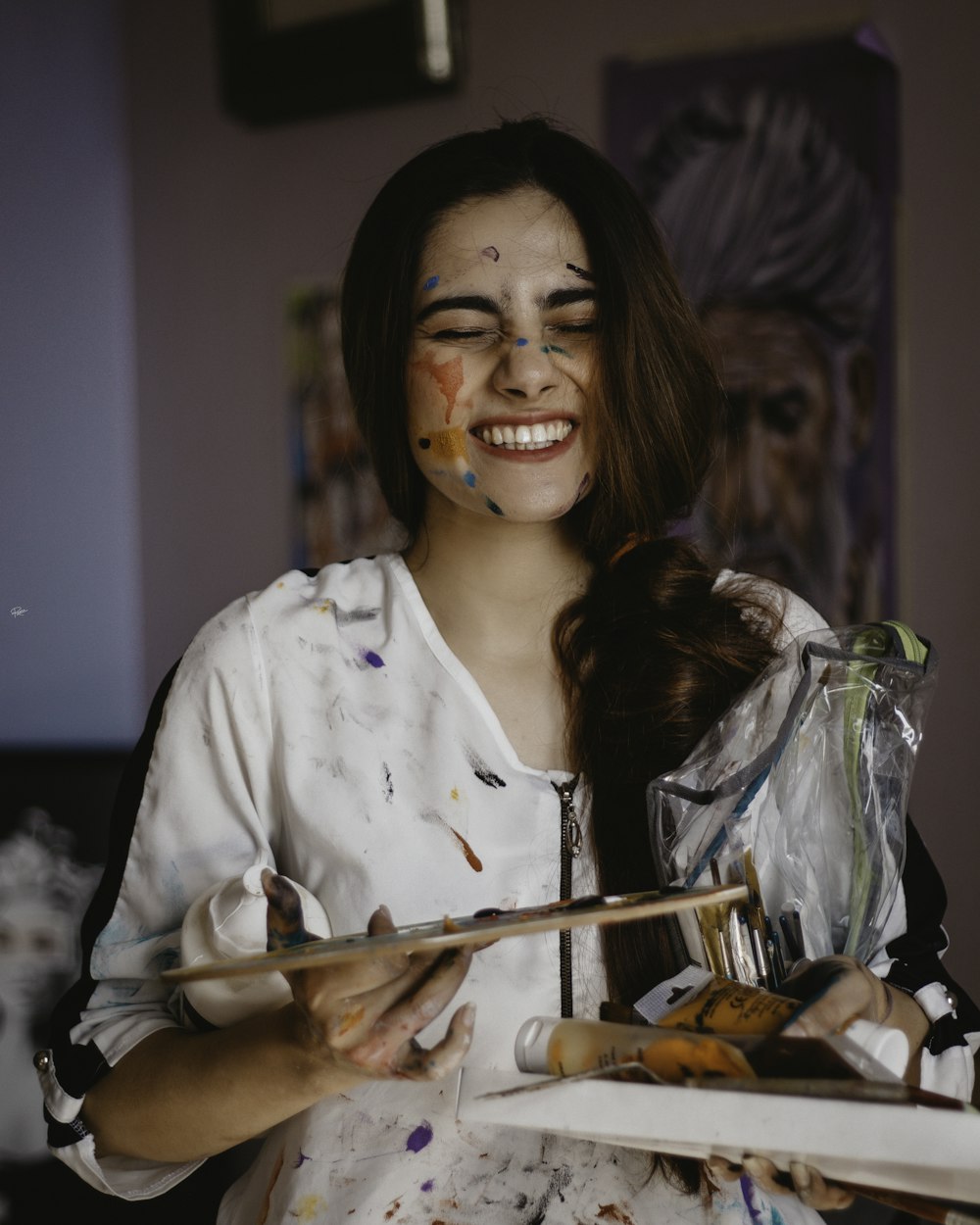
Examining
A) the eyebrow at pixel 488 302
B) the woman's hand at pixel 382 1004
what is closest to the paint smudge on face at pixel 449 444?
the eyebrow at pixel 488 302

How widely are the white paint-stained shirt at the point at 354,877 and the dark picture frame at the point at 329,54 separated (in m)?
1.45

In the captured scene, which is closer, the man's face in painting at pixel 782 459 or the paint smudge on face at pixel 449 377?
the paint smudge on face at pixel 449 377

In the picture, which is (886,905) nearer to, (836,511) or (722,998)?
(722,998)

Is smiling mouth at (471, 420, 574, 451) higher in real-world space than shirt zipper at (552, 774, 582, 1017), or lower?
higher

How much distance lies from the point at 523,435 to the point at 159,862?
1.54 ft

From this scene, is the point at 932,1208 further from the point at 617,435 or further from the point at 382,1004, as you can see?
the point at 617,435

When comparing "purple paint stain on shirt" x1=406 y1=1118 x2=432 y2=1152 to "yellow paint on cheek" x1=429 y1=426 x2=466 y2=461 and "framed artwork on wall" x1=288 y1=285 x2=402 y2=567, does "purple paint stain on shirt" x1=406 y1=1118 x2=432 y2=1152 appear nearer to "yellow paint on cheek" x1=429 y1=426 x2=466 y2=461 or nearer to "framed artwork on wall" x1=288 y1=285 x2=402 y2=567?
"yellow paint on cheek" x1=429 y1=426 x2=466 y2=461

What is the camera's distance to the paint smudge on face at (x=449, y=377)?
101 cm

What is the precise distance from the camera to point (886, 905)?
2.80 feet

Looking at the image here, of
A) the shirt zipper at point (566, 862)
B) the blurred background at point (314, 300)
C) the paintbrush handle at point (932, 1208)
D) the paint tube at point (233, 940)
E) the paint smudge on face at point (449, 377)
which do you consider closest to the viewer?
the paintbrush handle at point (932, 1208)

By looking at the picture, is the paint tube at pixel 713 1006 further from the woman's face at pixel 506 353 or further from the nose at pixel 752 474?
the nose at pixel 752 474

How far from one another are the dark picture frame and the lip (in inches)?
52.4

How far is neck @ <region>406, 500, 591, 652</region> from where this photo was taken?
1060mm

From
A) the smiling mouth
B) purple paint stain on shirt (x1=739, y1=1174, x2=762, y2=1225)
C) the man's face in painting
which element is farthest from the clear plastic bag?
the man's face in painting
